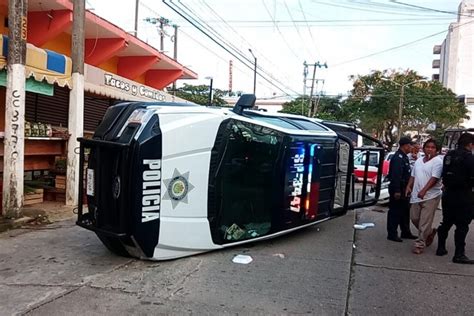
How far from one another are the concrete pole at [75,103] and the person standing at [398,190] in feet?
20.9

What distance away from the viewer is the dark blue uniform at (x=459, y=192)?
6.12 m

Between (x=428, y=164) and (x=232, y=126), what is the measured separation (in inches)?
115

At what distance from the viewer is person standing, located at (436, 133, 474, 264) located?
612 centimetres

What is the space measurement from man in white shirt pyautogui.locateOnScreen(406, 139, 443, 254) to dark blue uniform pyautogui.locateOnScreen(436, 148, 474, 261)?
1.12ft

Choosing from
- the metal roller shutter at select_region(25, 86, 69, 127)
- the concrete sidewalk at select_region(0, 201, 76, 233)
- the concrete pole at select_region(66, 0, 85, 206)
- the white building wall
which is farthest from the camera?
the white building wall

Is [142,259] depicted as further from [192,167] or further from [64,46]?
[64,46]

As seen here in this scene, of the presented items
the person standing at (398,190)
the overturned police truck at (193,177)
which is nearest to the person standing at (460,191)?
the person standing at (398,190)

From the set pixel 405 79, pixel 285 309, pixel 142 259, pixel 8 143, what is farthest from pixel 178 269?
pixel 405 79

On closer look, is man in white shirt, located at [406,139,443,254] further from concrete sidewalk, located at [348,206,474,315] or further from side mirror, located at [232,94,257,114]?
side mirror, located at [232,94,257,114]

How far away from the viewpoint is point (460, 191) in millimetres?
6168

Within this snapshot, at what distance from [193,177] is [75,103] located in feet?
17.6

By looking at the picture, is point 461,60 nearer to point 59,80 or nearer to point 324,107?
point 324,107

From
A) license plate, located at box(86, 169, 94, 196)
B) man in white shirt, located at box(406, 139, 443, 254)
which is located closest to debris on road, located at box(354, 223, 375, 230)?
man in white shirt, located at box(406, 139, 443, 254)

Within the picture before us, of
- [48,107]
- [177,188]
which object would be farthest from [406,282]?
[48,107]
